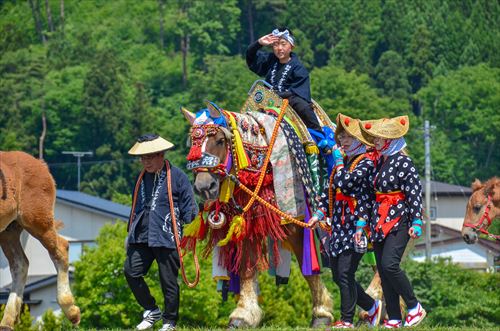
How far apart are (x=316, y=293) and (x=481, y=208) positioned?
2.73 m

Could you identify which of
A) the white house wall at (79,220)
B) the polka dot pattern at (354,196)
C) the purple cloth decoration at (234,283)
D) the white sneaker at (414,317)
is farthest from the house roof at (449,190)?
the white sneaker at (414,317)

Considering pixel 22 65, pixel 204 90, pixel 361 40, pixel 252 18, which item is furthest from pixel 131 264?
pixel 252 18

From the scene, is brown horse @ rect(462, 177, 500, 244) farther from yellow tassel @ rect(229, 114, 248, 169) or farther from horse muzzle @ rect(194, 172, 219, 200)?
horse muzzle @ rect(194, 172, 219, 200)

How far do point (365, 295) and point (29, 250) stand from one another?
4281 centimetres

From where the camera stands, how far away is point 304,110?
18.8m

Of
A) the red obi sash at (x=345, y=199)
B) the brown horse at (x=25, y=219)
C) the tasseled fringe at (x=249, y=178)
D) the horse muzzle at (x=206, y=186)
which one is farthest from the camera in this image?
the tasseled fringe at (x=249, y=178)

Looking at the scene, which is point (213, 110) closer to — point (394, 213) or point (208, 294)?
point (394, 213)

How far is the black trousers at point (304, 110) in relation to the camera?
18734 millimetres

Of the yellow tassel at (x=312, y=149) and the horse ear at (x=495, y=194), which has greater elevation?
the yellow tassel at (x=312, y=149)

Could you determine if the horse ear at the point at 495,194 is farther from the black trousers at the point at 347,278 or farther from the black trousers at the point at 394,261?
the black trousers at the point at 394,261

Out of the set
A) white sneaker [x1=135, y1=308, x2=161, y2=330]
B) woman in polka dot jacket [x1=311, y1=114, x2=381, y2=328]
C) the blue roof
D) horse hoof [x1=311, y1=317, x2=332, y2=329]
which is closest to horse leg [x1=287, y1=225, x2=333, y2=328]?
horse hoof [x1=311, y1=317, x2=332, y2=329]

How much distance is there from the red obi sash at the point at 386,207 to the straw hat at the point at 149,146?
2.42 meters

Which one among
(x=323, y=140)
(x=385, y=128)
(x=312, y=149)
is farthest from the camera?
(x=323, y=140)

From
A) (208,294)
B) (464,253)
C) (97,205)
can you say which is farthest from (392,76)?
(208,294)
